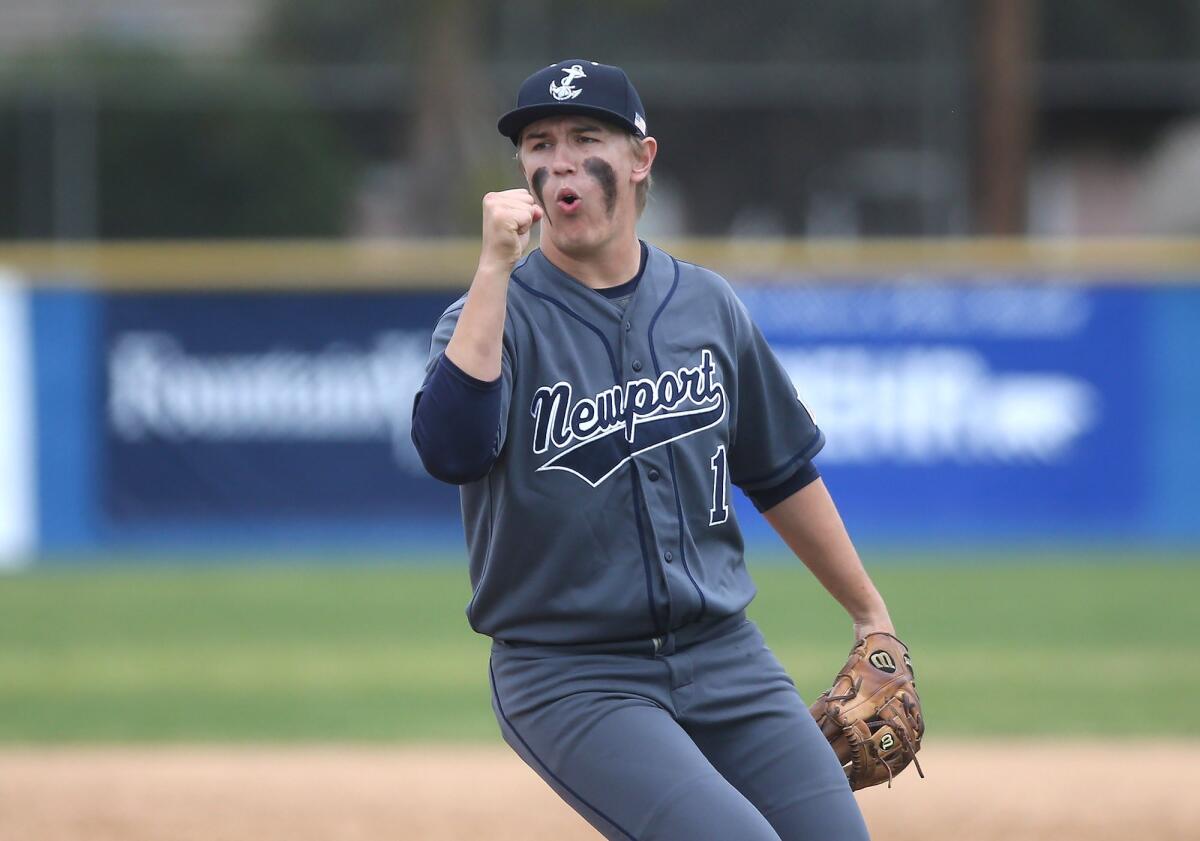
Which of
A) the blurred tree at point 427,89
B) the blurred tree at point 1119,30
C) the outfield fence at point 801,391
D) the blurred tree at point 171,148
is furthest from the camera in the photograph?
the blurred tree at point 1119,30

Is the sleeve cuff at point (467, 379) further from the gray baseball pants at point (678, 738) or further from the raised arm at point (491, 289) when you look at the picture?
the gray baseball pants at point (678, 738)

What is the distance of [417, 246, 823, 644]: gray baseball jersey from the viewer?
3014 millimetres

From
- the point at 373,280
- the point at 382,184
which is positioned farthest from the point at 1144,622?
the point at 382,184

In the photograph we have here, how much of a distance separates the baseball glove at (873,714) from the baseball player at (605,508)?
0.89ft

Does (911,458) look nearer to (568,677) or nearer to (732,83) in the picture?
(732,83)

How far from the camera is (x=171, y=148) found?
17.5 metres

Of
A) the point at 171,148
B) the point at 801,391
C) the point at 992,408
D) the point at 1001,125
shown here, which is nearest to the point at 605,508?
the point at 801,391

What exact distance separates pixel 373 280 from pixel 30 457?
2.67 m

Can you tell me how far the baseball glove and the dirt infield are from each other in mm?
1992

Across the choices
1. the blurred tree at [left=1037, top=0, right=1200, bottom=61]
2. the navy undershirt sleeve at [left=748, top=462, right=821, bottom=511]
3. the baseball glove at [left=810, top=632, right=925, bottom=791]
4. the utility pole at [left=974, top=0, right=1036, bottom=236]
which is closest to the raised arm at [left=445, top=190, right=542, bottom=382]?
the navy undershirt sleeve at [left=748, top=462, right=821, bottom=511]

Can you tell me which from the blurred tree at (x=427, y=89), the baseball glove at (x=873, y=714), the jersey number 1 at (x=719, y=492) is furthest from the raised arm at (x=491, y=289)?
the blurred tree at (x=427, y=89)

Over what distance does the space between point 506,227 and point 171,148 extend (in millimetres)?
15285

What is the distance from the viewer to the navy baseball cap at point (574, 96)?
9.97ft

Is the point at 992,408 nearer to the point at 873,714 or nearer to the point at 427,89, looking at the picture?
the point at 427,89
